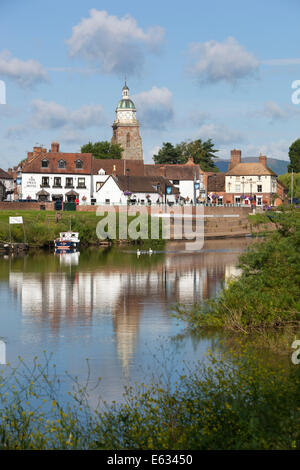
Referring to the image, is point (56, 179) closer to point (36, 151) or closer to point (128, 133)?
point (36, 151)

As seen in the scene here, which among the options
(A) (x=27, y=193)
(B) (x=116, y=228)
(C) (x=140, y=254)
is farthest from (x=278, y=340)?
(A) (x=27, y=193)

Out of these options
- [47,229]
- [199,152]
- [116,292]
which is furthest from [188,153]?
[116,292]

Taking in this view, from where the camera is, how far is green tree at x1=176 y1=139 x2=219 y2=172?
175950 millimetres

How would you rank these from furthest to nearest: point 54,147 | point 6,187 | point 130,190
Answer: point 6,187 < point 54,147 < point 130,190

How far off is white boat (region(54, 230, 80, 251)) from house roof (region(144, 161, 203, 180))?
60253 mm

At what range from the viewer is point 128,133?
185m

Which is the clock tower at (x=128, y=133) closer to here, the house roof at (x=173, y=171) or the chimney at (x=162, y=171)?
the house roof at (x=173, y=171)

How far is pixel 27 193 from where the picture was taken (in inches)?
5025

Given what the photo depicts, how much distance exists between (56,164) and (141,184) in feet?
53.2

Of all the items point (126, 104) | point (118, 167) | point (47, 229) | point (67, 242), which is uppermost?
point (126, 104)

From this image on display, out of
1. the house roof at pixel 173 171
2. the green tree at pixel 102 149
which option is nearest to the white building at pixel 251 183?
the house roof at pixel 173 171

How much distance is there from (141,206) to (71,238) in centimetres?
3238

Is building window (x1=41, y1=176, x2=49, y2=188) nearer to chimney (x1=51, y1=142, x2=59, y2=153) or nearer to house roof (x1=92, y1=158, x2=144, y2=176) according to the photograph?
house roof (x1=92, y1=158, x2=144, y2=176)
